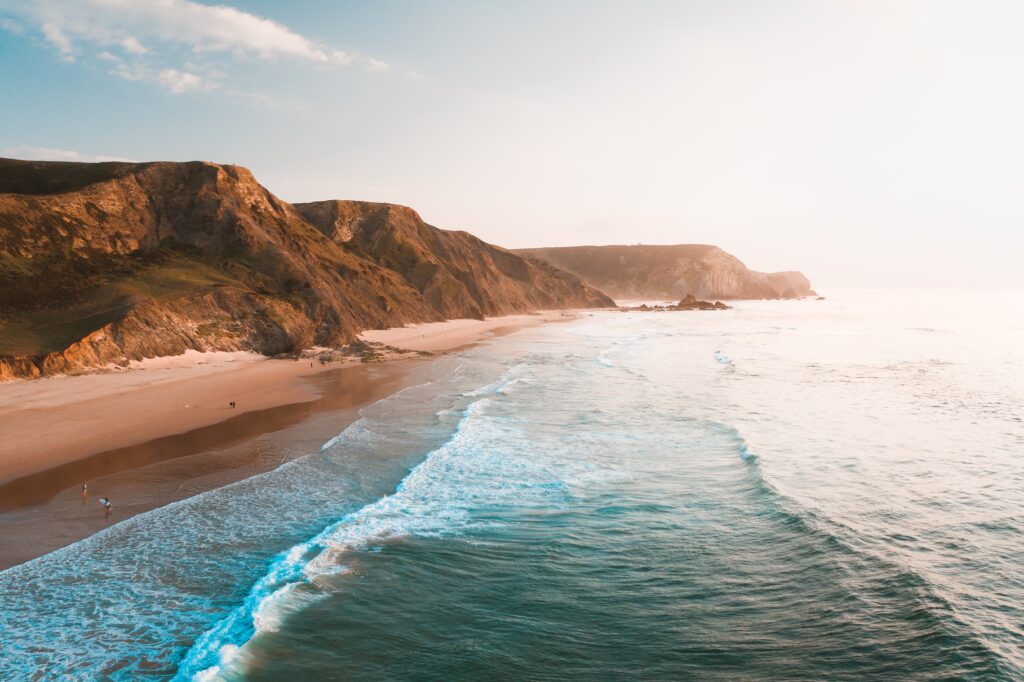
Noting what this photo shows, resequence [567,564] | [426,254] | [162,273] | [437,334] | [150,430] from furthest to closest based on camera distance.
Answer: [426,254] < [437,334] < [162,273] < [150,430] < [567,564]

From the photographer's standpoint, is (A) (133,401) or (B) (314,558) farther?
(A) (133,401)

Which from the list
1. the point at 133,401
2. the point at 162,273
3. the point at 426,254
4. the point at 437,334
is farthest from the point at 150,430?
the point at 426,254

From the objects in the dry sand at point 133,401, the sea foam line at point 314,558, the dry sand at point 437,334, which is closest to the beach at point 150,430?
the dry sand at point 133,401

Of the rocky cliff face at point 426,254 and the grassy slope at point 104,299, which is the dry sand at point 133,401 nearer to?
the grassy slope at point 104,299

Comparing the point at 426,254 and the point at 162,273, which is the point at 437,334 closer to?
the point at 162,273

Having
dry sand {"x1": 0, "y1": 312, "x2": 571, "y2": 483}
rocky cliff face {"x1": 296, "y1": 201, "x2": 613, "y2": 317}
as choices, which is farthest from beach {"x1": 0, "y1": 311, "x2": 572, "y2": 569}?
rocky cliff face {"x1": 296, "y1": 201, "x2": 613, "y2": 317}
